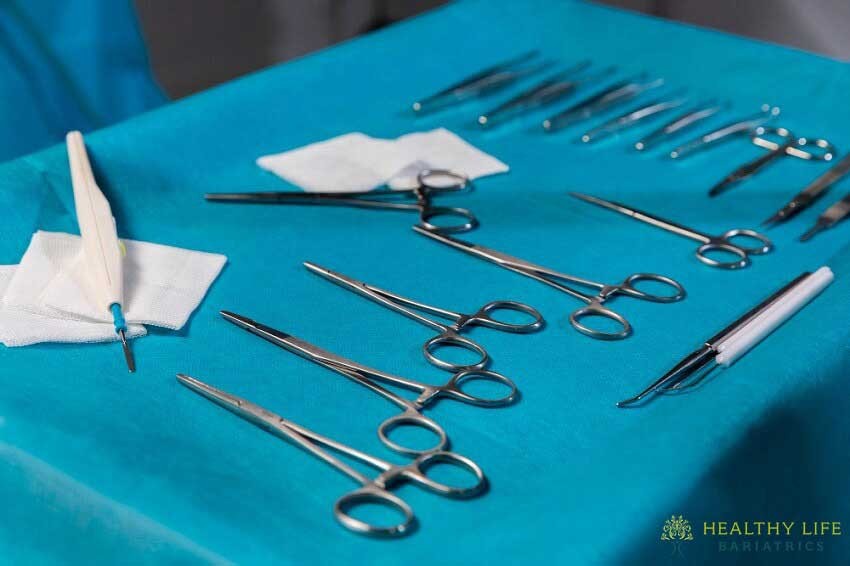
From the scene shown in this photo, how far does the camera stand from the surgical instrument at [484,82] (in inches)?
65.8

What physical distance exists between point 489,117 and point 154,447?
895mm

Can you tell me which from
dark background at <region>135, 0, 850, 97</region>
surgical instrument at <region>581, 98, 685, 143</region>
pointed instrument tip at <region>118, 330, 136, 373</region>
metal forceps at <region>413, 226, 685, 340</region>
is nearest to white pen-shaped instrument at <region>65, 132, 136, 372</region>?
pointed instrument tip at <region>118, 330, 136, 373</region>

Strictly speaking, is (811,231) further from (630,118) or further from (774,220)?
(630,118)

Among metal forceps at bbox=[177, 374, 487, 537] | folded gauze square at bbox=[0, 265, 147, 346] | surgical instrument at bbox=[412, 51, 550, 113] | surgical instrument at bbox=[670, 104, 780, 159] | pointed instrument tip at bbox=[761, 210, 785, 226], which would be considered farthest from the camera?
surgical instrument at bbox=[412, 51, 550, 113]

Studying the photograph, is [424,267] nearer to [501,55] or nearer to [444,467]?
[444,467]

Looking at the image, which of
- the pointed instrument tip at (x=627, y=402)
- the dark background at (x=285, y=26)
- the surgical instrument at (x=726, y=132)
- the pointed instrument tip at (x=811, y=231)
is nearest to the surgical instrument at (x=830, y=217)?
the pointed instrument tip at (x=811, y=231)

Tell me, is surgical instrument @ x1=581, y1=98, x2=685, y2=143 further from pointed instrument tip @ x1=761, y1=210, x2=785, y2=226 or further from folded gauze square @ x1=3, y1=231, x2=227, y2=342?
folded gauze square @ x1=3, y1=231, x2=227, y2=342

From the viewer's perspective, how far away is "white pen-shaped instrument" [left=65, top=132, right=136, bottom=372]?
102cm

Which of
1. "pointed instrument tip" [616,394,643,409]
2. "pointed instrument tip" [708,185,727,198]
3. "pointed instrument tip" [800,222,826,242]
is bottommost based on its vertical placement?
"pointed instrument tip" [616,394,643,409]

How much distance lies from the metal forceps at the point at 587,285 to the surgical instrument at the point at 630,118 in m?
0.43

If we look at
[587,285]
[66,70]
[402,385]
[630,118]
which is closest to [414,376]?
[402,385]

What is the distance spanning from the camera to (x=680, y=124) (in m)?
1.61

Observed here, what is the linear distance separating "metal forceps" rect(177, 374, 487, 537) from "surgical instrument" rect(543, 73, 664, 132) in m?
0.83

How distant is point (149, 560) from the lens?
78 centimetres
